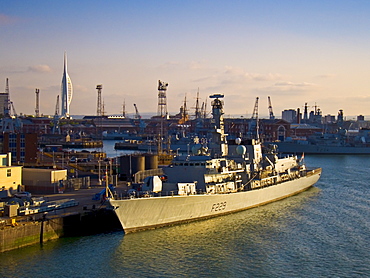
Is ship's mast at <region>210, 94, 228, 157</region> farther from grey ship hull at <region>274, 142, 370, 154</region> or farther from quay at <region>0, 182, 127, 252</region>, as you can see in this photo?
grey ship hull at <region>274, 142, 370, 154</region>

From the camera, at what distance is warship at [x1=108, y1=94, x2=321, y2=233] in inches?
948

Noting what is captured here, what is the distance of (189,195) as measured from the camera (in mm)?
25547

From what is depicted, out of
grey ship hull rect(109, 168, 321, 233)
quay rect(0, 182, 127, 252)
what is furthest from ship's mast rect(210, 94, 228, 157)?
quay rect(0, 182, 127, 252)

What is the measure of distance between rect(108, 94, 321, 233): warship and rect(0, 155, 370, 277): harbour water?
0.70 m

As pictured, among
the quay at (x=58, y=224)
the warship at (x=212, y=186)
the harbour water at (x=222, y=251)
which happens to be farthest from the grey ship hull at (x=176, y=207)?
the quay at (x=58, y=224)

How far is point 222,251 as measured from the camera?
72.1 feet

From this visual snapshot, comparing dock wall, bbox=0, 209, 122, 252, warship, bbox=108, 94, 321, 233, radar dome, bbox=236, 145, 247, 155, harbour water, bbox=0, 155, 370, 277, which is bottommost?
harbour water, bbox=0, 155, 370, 277

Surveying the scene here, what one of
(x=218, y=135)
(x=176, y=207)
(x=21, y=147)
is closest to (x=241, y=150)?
(x=218, y=135)

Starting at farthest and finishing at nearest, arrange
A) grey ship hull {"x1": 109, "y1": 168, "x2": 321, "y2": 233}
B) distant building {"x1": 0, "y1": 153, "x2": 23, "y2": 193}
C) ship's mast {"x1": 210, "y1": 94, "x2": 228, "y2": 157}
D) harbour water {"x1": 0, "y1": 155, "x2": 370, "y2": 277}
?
ship's mast {"x1": 210, "y1": 94, "x2": 228, "y2": 157} < distant building {"x1": 0, "y1": 153, "x2": 23, "y2": 193} < grey ship hull {"x1": 109, "y1": 168, "x2": 321, "y2": 233} < harbour water {"x1": 0, "y1": 155, "x2": 370, "y2": 277}

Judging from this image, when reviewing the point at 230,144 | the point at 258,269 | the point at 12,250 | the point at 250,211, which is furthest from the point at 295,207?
the point at 12,250

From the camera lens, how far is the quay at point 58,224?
2102 centimetres

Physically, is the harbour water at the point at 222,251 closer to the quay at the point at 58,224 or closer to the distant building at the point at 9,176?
the quay at the point at 58,224

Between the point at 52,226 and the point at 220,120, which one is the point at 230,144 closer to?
the point at 220,120

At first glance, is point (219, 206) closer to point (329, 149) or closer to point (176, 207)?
point (176, 207)
